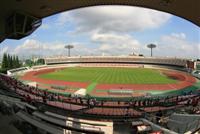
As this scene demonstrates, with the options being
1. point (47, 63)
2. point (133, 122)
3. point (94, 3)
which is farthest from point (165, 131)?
point (47, 63)

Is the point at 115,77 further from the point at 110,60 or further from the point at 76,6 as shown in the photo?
the point at 110,60

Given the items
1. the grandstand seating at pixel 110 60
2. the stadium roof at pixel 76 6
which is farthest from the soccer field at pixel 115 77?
the stadium roof at pixel 76 6

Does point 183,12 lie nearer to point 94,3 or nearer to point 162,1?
point 162,1

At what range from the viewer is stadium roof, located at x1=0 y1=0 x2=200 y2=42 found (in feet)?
36.4

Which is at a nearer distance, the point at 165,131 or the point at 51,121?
the point at 165,131

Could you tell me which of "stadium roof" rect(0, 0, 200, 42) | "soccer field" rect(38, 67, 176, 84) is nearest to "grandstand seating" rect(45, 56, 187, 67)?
"soccer field" rect(38, 67, 176, 84)

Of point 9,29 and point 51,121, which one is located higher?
point 9,29

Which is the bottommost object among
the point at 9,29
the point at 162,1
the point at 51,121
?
the point at 51,121

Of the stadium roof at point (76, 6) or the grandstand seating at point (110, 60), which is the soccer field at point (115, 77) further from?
the stadium roof at point (76, 6)

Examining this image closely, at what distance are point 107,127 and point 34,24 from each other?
7414 millimetres

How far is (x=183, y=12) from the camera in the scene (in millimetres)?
11891

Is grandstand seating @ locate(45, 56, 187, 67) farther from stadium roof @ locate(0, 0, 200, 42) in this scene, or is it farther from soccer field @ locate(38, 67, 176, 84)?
stadium roof @ locate(0, 0, 200, 42)

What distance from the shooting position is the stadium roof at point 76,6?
1110 centimetres

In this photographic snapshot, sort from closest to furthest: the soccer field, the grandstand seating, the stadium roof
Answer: the stadium roof → the soccer field → the grandstand seating
